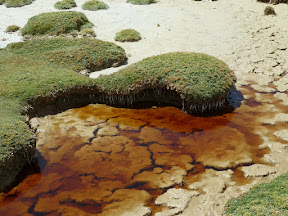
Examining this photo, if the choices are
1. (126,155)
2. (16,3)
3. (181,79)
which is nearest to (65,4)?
(16,3)

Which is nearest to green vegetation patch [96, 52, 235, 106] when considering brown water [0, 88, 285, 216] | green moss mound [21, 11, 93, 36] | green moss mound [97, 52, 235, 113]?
green moss mound [97, 52, 235, 113]

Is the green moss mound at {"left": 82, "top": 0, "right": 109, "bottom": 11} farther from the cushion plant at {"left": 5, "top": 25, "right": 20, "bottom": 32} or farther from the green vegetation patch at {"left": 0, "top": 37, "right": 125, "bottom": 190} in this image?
the green vegetation patch at {"left": 0, "top": 37, "right": 125, "bottom": 190}

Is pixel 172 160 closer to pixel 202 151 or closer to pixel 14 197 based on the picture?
pixel 202 151

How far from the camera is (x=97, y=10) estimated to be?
1002 inches

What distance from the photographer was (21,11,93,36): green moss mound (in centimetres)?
2080

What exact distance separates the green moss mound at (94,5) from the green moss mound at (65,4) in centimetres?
98

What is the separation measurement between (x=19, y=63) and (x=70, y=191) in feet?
30.2

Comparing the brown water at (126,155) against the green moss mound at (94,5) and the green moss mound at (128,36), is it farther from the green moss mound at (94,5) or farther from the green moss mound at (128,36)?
the green moss mound at (94,5)

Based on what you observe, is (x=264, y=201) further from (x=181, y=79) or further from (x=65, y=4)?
(x=65, y=4)

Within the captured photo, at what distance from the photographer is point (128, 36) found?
19.9 meters

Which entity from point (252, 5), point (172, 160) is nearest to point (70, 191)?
point (172, 160)

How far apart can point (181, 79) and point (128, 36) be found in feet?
25.1

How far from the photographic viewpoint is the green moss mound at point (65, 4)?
25500 mm

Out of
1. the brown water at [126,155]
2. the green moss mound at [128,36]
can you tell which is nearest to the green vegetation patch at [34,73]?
the brown water at [126,155]
